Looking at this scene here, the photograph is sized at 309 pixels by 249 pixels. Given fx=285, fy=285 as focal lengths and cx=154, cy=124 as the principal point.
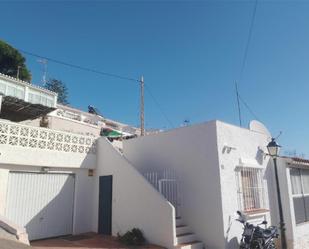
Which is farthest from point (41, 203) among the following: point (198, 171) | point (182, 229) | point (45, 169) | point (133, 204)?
point (198, 171)

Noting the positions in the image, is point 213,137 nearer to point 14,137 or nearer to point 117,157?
point 117,157

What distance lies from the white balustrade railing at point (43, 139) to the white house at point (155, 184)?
0.12 feet

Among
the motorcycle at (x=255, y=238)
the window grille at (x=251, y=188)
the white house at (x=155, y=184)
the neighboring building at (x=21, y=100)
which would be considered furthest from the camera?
the neighboring building at (x=21, y=100)

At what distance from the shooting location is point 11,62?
31.1m

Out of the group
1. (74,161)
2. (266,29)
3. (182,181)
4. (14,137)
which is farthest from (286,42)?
(14,137)

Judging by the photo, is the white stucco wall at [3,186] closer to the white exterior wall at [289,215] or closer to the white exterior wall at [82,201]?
the white exterior wall at [82,201]

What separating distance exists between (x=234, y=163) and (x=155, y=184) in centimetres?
318

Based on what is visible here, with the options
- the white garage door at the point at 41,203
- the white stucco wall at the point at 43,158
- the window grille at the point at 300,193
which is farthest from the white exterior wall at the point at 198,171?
the window grille at the point at 300,193

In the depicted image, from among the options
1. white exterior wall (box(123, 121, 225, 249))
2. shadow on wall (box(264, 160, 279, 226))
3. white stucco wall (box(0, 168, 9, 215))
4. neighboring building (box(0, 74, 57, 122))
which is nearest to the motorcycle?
white exterior wall (box(123, 121, 225, 249))

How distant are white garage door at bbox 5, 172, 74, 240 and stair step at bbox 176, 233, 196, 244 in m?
5.04

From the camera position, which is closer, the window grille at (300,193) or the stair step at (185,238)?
the stair step at (185,238)

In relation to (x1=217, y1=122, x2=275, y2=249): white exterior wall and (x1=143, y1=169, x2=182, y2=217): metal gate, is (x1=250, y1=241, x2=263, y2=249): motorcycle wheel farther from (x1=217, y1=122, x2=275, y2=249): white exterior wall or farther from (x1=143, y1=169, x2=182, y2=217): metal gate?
(x1=143, y1=169, x2=182, y2=217): metal gate

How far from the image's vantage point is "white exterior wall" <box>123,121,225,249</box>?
31.4ft

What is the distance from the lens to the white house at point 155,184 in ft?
32.0
